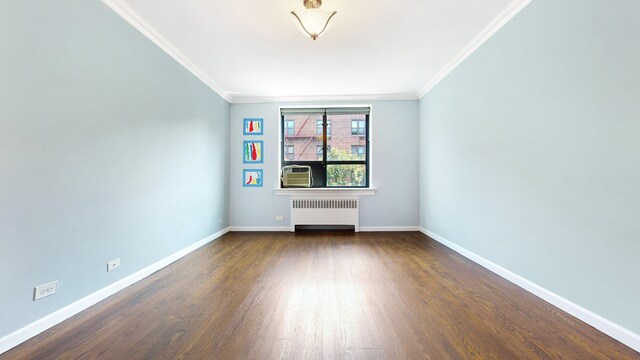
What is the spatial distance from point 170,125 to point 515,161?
3.68m

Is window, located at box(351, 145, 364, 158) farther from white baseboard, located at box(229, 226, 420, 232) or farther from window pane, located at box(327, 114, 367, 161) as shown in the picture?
white baseboard, located at box(229, 226, 420, 232)

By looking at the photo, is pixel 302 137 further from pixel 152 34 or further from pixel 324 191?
pixel 152 34

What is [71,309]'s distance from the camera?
1.82 meters

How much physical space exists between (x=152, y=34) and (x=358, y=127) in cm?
347

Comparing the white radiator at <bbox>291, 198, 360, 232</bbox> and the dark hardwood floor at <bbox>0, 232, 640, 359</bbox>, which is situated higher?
the white radiator at <bbox>291, 198, 360, 232</bbox>

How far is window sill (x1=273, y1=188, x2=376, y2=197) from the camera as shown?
4699 mm

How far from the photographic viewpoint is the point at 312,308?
1906 millimetres

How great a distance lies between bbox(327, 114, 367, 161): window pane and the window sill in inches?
27.2

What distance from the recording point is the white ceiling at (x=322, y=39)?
232 centimetres

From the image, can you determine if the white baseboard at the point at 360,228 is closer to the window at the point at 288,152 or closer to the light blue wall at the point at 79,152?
the window at the point at 288,152

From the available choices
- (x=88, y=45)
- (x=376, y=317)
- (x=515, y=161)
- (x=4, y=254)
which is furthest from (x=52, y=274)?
(x=515, y=161)

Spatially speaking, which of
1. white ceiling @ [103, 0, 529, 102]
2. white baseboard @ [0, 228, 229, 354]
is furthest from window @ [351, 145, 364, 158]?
white baseboard @ [0, 228, 229, 354]

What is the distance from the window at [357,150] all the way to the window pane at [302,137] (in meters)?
0.67

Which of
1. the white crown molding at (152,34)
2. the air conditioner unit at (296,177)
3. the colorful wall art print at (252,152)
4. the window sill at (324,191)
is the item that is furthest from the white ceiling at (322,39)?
the window sill at (324,191)
